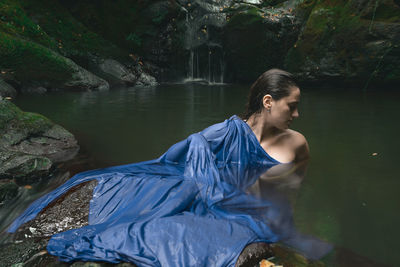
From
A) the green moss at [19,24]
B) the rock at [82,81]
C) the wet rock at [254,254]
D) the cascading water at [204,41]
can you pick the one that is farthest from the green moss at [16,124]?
the cascading water at [204,41]

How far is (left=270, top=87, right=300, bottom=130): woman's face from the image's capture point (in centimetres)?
347

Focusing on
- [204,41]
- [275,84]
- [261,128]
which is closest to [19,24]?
[204,41]

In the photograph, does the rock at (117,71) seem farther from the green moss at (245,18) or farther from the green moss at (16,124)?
the green moss at (16,124)

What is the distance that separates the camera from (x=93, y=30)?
632 inches

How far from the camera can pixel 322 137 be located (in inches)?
232

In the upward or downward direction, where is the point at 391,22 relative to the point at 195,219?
upward

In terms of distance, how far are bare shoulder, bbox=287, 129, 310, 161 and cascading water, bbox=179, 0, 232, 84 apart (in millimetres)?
12697

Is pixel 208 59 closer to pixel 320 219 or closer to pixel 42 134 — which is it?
pixel 42 134

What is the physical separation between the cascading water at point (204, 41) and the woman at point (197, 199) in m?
12.9

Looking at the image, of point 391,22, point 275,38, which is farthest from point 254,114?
point 275,38

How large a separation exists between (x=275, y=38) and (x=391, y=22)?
5.23 meters

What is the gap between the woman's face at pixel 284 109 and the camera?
11.4ft

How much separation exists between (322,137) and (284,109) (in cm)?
271

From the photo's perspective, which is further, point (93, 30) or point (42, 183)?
point (93, 30)
